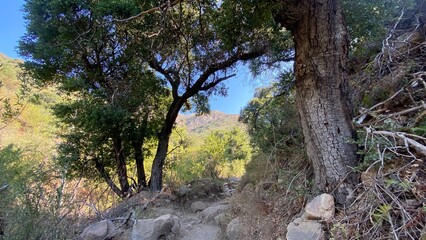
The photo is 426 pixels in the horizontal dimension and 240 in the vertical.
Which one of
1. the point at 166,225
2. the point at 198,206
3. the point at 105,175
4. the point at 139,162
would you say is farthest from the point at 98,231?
the point at 139,162

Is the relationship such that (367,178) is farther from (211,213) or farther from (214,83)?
(214,83)

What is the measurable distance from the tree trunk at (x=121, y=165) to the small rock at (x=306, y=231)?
453 centimetres

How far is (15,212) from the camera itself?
1801 millimetres

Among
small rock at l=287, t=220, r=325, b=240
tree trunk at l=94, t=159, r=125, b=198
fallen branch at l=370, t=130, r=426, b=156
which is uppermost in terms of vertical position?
tree trunk at l=94, t=159, r=125, b=198

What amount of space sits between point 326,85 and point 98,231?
11.0 ft

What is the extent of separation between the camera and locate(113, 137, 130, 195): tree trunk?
19.0ft

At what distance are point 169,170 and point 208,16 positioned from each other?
4.39 metres

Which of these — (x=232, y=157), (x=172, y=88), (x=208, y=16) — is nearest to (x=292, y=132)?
(x=208, y=16)

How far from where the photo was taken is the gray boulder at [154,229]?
330 cm

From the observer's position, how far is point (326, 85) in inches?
92.4

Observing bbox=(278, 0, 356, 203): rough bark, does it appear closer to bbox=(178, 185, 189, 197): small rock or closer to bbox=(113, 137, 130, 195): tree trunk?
bbox=(178, 185, 189, 197): small rock

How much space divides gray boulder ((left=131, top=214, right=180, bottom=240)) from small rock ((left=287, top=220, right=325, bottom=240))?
1.95m

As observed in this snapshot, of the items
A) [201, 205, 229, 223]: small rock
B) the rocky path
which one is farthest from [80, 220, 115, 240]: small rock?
[201, 205, 229, 223]: small rock

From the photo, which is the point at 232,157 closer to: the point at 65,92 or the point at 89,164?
the point at 89,164
